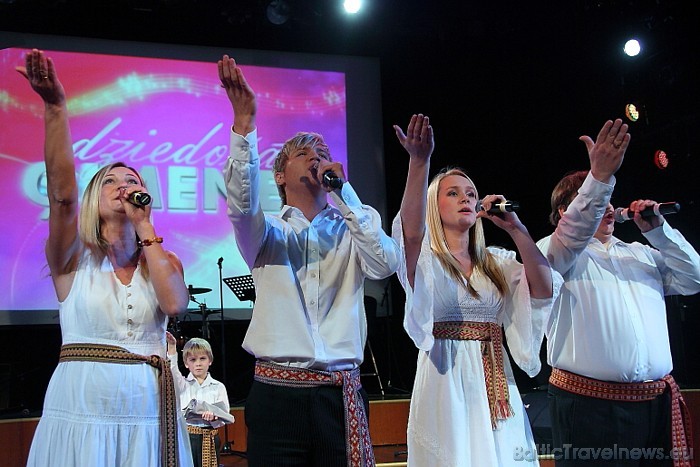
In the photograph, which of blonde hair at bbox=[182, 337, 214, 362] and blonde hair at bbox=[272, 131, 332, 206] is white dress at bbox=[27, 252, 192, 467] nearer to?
blonde hair at bbox=[272, 131, 332, 206]

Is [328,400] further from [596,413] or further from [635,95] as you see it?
[635,95]

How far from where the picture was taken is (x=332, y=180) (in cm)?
216

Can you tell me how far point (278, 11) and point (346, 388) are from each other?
5469 millimetres

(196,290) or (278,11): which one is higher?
(278,11)

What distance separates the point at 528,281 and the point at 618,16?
502 centimetres

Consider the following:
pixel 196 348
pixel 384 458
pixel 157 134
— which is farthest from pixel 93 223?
pixel 157 134

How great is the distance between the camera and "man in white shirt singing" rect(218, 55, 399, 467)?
79.8 inches

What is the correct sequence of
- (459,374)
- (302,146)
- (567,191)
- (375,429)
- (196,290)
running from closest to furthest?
(302,146)
(459,374)
(567,191)
(375,429)
(196,290)

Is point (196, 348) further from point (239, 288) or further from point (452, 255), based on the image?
point (452, 255)

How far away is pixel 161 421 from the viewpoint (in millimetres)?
2135

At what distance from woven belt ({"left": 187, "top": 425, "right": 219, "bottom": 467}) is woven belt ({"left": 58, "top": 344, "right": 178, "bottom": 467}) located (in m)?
2.67

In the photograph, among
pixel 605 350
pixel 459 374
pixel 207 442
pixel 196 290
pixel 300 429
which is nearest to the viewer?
pixel 300 429

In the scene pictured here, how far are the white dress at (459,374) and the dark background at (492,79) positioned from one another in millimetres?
4355

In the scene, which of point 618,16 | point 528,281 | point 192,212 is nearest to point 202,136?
point 192,212
